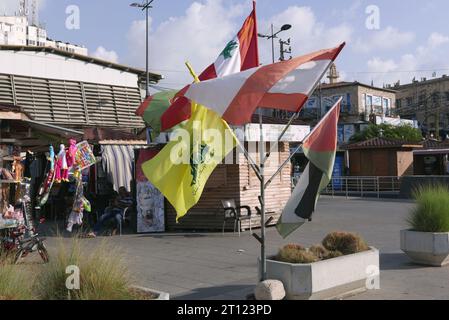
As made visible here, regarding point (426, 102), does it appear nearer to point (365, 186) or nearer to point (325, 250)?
point (365, 186)

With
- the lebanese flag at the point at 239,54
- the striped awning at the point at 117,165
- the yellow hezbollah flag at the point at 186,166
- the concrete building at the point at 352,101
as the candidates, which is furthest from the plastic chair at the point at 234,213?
the concrete building at the point at 352,101

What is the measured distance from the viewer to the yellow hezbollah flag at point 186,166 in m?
6.32

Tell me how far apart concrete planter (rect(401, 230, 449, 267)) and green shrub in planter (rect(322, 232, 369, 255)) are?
1.83m

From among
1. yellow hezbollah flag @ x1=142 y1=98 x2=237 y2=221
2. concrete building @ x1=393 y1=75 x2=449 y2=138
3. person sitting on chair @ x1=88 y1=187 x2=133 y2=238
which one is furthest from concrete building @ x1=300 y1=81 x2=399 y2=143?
yellow hezbollah flag @ x1=142 y1=98 x2=237 y2=221

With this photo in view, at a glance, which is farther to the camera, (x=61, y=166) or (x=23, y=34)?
(x=23, y=34)

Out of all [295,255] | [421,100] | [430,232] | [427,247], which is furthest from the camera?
[421,100]

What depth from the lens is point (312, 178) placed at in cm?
663

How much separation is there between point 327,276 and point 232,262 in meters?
3.39

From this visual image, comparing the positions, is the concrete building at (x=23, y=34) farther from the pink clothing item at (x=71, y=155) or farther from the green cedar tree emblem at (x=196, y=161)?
the green cedar tree emblem at (x=196, y=161)

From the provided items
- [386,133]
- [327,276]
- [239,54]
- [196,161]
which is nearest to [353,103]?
[386,133]

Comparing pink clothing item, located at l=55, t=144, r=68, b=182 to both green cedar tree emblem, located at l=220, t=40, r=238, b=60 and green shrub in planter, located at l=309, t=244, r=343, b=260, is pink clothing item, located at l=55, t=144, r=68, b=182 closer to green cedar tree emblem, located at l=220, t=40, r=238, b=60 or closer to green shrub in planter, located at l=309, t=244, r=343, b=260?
green cedar tree emblem, located at l=220, t=40, r=238, b=60

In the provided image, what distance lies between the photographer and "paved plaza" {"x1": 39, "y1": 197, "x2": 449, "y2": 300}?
23.9 feet
